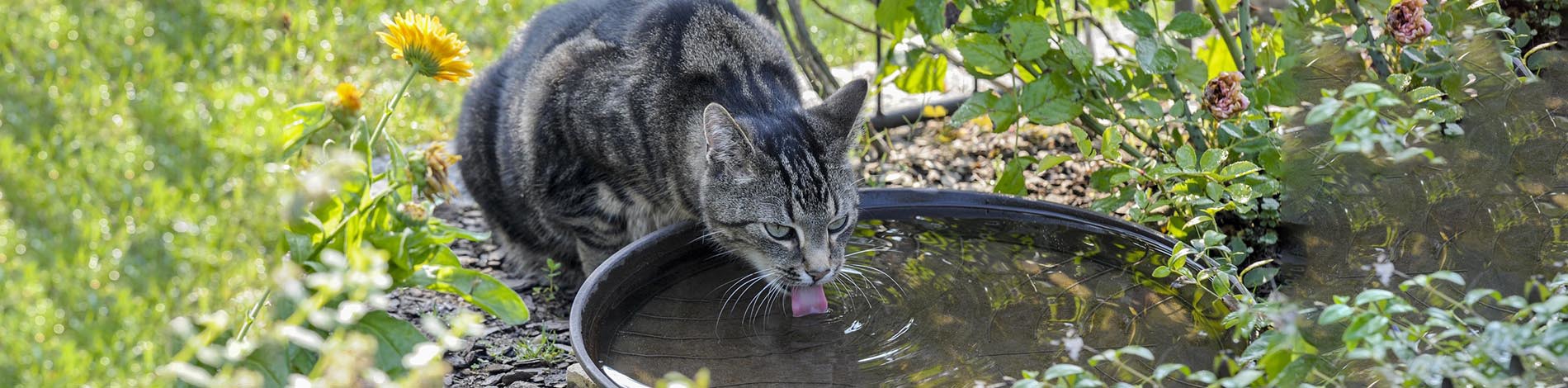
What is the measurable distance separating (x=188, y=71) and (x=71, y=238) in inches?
47.3

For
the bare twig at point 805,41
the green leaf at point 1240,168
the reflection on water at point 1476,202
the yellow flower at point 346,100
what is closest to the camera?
the reflection on water at point 1476,202

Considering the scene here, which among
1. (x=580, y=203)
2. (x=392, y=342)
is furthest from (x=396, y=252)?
(x=580, y=203)

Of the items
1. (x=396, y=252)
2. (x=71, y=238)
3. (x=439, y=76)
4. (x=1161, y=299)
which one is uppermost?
(x=439, y=76)

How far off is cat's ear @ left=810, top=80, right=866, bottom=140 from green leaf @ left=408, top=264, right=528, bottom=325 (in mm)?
908

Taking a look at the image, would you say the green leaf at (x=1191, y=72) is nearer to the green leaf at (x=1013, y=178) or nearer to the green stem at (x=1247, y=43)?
the green stem at (x=1247, y=43)

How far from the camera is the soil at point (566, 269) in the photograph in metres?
3.26

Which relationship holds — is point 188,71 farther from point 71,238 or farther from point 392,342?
point 392,342

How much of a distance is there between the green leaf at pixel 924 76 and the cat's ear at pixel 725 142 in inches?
35.8

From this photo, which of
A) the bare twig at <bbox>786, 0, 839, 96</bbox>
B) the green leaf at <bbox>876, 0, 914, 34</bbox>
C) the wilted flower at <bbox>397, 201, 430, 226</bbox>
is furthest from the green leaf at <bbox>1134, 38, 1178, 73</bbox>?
the wilted flower at <bbox>397, 201, 430, 226</bbox>

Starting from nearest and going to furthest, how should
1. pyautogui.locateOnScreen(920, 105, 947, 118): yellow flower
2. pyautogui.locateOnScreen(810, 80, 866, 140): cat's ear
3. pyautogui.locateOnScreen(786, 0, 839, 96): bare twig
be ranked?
pyautogui.locateOnScreen(810, 80, 866, 140): cat's ear, pyautogui.locateOnScreen(786, 0, 839, 96): bare twig, pyautogui.locateOnScreen(920, 105, 947, 118): yellow flower

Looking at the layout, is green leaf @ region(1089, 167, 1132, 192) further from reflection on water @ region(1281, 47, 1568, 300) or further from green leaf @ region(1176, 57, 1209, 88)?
reflection on water @ region(1281, 47, 1568, 300)

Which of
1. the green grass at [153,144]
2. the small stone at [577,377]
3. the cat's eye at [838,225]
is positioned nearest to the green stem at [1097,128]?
the cat's eye at [838,225]

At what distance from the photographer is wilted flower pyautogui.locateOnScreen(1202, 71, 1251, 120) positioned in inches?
117

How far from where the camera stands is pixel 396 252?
254 centimetres
